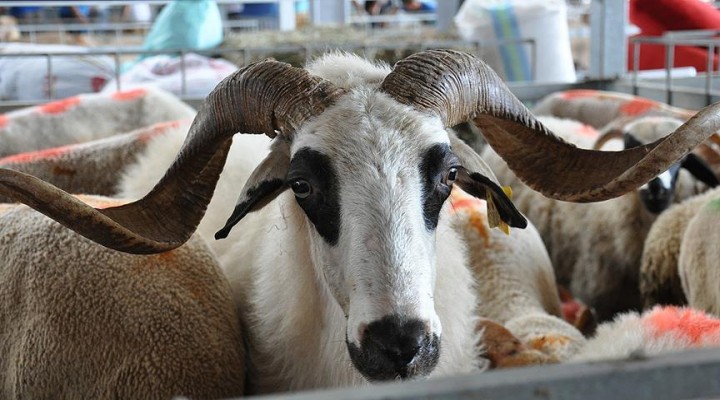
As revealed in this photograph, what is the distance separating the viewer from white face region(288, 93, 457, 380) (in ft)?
5.47

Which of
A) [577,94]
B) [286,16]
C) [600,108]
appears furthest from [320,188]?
[286,16]

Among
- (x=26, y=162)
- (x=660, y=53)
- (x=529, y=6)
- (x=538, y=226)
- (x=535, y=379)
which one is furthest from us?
(x=660, y=53)

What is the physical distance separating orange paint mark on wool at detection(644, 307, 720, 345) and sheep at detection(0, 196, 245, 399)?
3.45 ft

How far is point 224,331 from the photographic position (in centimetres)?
221

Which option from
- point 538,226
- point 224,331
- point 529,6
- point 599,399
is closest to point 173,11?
point 529,6

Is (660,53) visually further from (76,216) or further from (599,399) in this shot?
(599,399)

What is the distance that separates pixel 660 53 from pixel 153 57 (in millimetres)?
4789

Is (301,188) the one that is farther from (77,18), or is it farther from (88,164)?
(77,18)

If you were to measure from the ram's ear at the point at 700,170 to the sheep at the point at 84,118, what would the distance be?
2.45 m

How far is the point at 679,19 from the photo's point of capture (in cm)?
761

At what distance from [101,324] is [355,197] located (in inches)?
28.3

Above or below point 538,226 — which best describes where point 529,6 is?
above

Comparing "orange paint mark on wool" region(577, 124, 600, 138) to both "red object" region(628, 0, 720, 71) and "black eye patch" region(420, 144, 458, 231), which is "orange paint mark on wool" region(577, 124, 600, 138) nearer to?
"black eye patch" region(420, 144, 458, 231)

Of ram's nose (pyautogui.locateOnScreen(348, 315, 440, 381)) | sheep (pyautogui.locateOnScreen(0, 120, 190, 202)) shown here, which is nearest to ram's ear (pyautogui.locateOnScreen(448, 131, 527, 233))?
ram's nose (pyautogui.locateOnScreen(348, 315, 440, 381))
